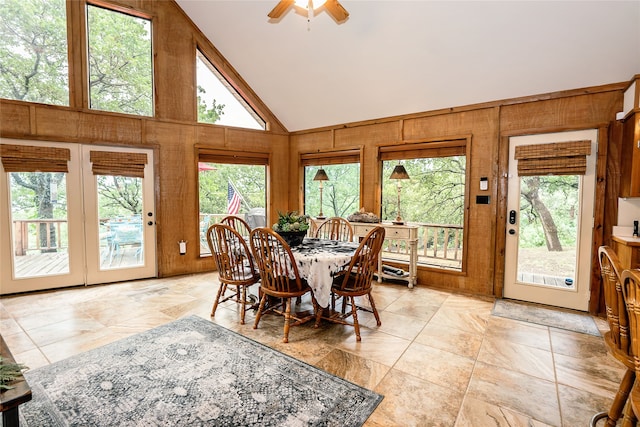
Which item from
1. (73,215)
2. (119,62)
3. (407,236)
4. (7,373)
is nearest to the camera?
(7,373)

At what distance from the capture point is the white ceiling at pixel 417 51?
293cm

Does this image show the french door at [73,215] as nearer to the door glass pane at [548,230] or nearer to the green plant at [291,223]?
the green plant at [291,223]

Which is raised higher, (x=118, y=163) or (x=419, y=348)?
(x=118, y=163)

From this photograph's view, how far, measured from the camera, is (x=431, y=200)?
5582 mm

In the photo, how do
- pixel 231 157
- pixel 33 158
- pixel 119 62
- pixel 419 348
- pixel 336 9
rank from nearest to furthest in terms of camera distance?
pixel 419 348, pixel 336 9, pixel 33 158, pixel 119 62, pixel 231 157

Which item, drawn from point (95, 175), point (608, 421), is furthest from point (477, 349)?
point (95, 175)

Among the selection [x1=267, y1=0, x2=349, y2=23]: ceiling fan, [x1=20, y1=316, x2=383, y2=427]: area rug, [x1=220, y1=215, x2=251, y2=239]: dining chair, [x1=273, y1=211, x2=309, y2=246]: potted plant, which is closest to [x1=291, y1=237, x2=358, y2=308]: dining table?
[x1=273, y1=211, x2=309, y2=246]: potted plant

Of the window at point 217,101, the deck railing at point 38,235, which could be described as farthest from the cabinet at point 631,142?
the deck railing at point 38,235

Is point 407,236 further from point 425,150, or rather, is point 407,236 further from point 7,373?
point 7,373

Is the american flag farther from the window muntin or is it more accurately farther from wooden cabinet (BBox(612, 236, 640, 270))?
wooden cabinet (BBox(612, 236, 640, 270))

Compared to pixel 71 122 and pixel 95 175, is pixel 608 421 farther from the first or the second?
pixel 71 122

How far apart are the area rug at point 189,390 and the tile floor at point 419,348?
0.62 feet

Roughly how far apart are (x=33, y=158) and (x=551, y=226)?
6.41m

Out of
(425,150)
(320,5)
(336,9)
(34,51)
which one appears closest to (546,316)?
(425,150)
